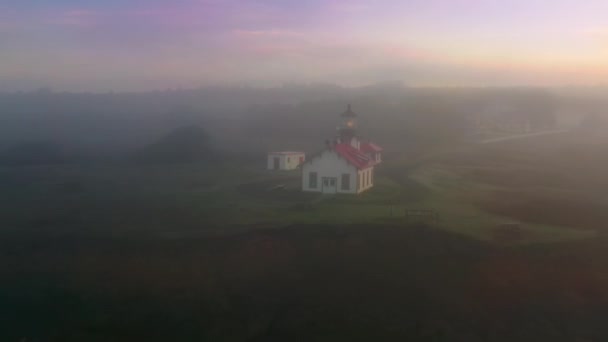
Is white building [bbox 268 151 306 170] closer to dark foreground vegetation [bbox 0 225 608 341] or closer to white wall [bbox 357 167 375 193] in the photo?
white wall [bbox 357 167 375 193]

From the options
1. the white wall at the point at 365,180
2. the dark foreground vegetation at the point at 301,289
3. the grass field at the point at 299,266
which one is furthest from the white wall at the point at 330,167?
the dark foreground vegetation at the point at 301,289

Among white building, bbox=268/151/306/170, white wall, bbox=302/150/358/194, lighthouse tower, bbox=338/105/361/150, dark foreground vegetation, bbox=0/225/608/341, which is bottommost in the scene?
dark foreground vegetation, bbox=0/225/608/341

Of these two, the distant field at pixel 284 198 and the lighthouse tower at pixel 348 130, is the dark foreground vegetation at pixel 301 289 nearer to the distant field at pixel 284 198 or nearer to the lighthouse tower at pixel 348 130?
the distant field at pixel 284 198

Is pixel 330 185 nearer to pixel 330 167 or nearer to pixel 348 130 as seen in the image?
pixel 330 167

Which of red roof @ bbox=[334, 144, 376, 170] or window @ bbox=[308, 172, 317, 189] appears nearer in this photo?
red roof @ bbox=[334, 144, 376, 170]

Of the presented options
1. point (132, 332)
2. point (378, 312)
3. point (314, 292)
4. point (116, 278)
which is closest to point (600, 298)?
point (378, 312)

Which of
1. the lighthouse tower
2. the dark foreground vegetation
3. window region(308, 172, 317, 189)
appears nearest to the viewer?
the dark foreground vegetation

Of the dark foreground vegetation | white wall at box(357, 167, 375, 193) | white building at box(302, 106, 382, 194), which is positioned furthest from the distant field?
the dark foreground vegetation

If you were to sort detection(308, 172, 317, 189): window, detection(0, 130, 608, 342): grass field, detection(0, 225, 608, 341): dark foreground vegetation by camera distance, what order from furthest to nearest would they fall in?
detection(308, 172, 317, 189): window < detection(0, 130, 608, 342): grass field < detection(0, 225, 608, 341): dark foreground vegetation

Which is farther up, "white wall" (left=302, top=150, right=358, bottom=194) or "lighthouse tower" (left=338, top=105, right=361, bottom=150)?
"lighthouse tower" (left=338, top=105, right=361, bottom=150)
